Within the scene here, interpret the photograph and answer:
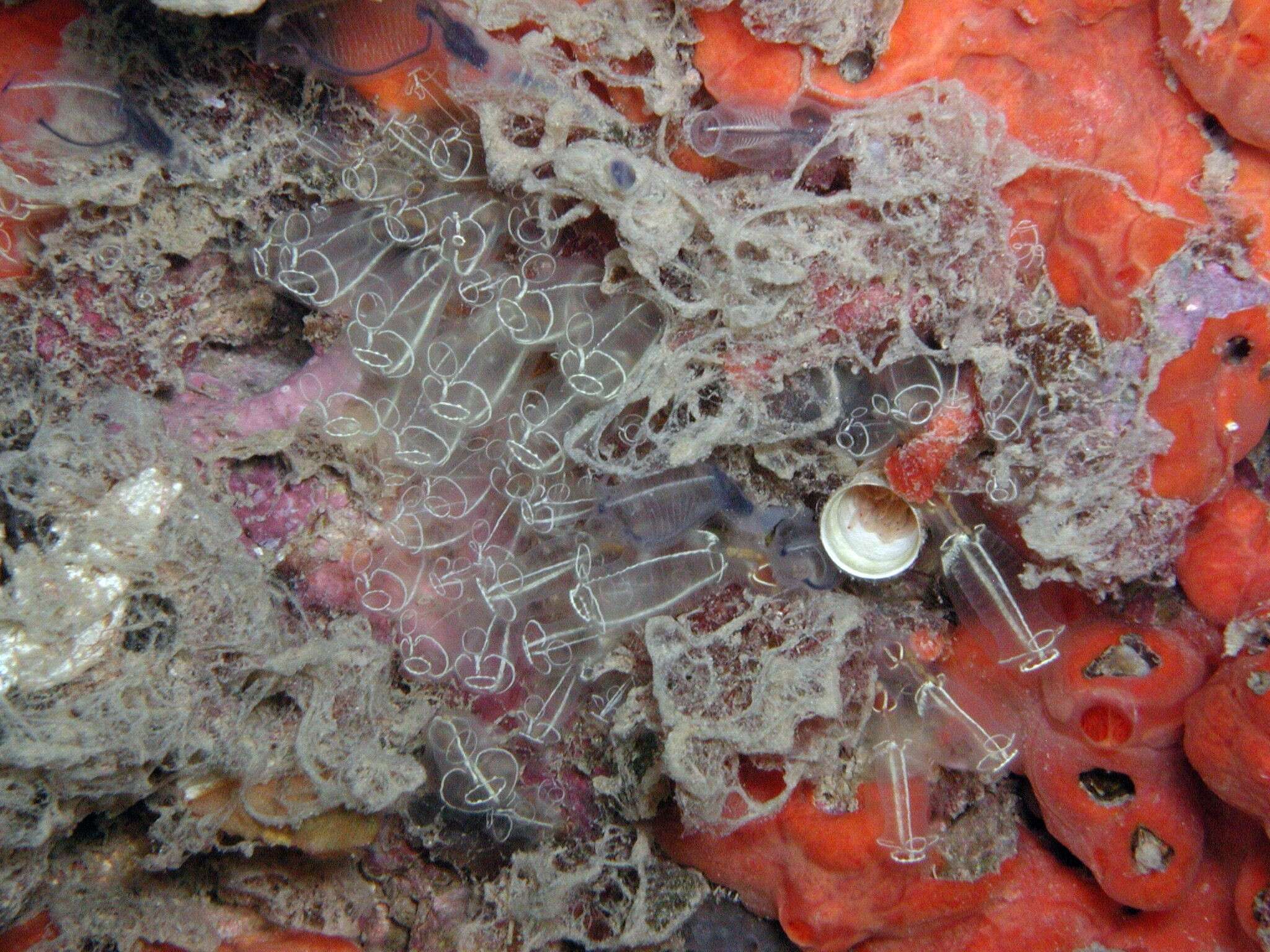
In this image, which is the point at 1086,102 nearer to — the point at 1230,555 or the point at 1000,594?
the point at 1230,555

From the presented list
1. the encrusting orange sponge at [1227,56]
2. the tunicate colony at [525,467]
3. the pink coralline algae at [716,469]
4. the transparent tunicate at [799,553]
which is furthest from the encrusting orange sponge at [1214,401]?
the transparent tunicate at [799,553]

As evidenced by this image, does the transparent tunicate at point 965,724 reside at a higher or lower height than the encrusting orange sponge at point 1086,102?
lower

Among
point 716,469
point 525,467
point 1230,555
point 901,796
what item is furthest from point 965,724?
point 525,467

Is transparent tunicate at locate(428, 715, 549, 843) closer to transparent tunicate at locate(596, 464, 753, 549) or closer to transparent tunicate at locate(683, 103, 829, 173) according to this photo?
transparent tunicate at locate(596, 464, 753, 549)

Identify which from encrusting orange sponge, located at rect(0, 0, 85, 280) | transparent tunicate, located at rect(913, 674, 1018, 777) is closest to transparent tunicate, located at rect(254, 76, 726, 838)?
encrusting orange sponge, located at rect(0, 0, 85, 280)

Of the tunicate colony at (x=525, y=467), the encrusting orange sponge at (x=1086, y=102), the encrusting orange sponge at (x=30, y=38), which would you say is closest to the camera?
the encrusting orange sponge at (x=1086, y=102)

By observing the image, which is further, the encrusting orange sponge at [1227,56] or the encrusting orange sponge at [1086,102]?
the encrusting orange sponge at [1086,102]

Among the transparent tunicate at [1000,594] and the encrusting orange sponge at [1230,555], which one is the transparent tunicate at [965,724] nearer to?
the transparent tunicate at [1000,594]

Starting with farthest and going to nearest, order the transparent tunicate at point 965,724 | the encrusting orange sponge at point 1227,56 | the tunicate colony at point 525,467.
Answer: the transparent tunicate at point 965,724, the tunicate colony at point 525,467, the encrusting orange sponge at point 1227,56
